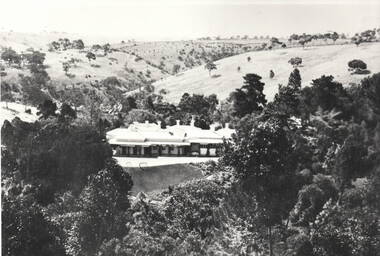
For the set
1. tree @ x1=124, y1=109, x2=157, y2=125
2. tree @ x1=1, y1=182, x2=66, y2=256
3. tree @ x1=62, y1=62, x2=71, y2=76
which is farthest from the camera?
tree @ x1=62, y1=62, x2=71, y2=76

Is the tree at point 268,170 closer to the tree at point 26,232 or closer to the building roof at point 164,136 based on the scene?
the tree at point 26,232

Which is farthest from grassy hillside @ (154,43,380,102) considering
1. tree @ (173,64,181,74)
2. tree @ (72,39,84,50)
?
tree @ (72,39,84,50)

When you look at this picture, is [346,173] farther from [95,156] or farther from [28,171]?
[28,171]

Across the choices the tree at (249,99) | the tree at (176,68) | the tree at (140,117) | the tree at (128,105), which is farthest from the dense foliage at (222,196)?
the tree at (176,68)

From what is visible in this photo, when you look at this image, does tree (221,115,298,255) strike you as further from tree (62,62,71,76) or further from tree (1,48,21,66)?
tree (62,62,71,76)

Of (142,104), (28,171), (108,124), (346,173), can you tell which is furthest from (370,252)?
(142,104)

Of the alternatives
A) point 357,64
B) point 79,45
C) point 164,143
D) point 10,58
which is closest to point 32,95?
point 10,58

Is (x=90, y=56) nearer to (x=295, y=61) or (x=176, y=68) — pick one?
(x=176, y=68)
